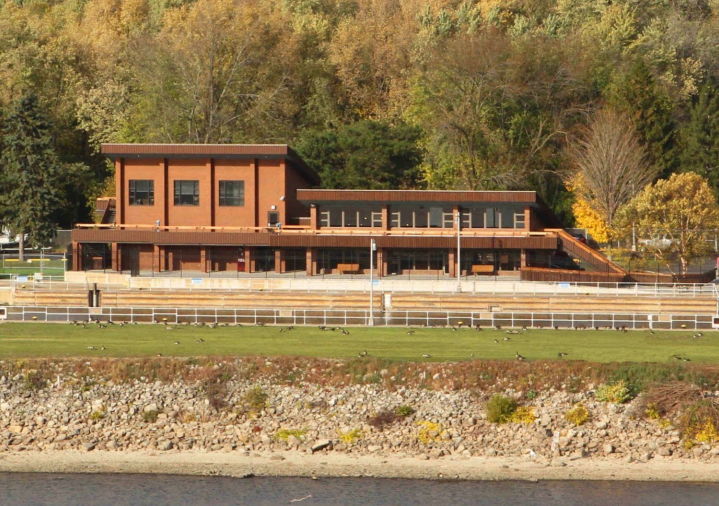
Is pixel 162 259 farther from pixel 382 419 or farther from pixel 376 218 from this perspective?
pixel 382 419

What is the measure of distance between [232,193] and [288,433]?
45.2m

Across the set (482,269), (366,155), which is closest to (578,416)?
(482,269)

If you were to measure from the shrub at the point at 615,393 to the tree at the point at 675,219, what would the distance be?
34880mm

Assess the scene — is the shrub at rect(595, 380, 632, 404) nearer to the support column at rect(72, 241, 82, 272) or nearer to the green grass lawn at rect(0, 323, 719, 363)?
the green grass lawn at rect(0, 323, 719, 363)

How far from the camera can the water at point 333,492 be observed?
3897 centimetres

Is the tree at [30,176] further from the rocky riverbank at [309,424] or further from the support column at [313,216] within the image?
the rocky riverbank at [309,424]

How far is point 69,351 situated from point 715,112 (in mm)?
71792

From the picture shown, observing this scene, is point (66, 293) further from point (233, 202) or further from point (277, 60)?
point (277, 60)

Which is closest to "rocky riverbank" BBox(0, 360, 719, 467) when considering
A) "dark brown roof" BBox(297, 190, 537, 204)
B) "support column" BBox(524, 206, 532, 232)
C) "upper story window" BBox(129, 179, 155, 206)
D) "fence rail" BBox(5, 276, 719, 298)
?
"fence rail" BBox(5, 276, 719, 298)

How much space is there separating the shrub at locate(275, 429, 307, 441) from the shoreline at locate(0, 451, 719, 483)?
1002 millimetres

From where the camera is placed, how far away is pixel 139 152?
3418 inches

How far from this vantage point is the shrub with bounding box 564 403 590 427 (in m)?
44.1

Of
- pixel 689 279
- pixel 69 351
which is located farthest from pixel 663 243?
pixel 69 351

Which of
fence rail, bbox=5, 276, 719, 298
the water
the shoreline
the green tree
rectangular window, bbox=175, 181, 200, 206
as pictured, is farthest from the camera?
the green tree
